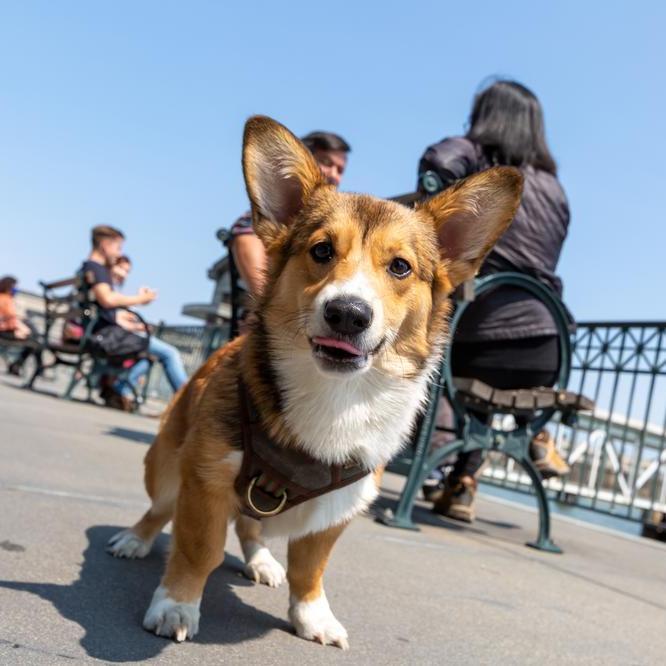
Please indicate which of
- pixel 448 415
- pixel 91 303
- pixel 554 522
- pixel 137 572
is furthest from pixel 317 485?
pixel 91 303

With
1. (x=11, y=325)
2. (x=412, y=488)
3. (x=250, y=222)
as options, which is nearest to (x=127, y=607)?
(x=412, y=488)

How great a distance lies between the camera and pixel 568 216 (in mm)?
4980

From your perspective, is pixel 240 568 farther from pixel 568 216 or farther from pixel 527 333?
pixel 568 216

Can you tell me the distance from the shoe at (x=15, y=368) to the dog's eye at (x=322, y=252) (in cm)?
1258

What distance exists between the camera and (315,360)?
210cm

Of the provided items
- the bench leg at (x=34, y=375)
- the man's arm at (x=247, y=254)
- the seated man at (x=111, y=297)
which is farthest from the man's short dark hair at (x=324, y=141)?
the bench leg at (x=34, y=375)

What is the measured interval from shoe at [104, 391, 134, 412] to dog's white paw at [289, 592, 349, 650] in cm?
857

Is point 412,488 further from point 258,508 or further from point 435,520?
point 258,508

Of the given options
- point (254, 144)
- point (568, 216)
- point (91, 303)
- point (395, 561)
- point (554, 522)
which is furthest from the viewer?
point (91, 303)

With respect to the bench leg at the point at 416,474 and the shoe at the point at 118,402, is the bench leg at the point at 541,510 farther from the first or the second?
the shoe at the point at 118,402

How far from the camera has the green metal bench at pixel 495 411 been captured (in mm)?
4410

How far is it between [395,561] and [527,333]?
5.98 feet

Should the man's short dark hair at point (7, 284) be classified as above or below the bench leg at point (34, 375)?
above

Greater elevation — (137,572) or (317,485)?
(317,485)
